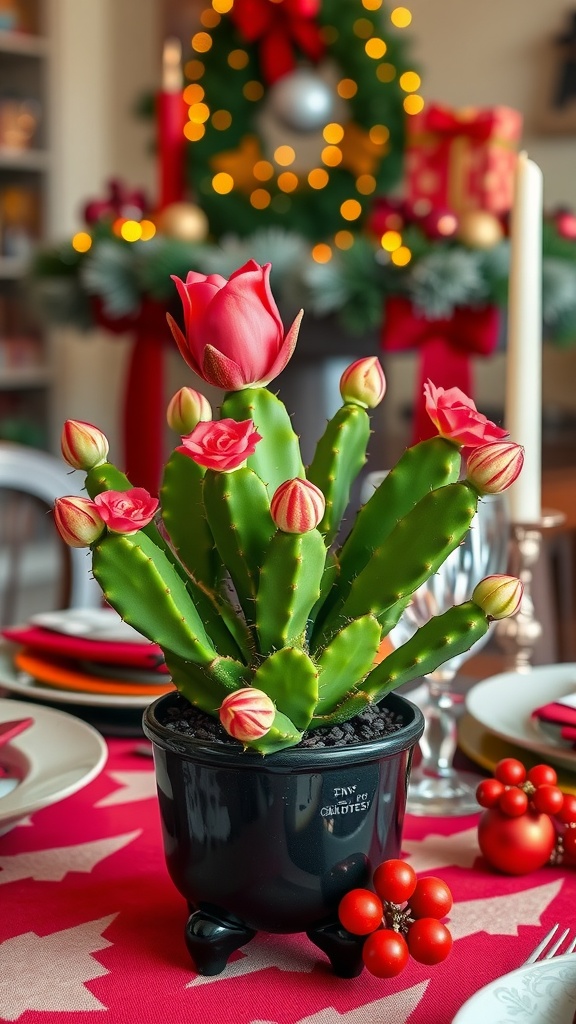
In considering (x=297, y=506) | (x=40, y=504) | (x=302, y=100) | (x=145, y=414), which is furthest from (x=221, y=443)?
(x=302, y=100)

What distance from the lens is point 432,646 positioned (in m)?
0.46

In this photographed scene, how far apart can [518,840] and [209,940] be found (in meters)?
0.19

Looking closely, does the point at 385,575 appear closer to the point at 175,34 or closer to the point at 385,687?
the point at 385,687

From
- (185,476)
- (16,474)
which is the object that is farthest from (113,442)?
(185,476)

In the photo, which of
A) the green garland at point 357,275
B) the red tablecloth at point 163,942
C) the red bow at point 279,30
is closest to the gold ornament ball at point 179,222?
the green garland at point 357,275

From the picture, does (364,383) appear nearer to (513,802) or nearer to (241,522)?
(241,522)

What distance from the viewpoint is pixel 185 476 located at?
1.60 ft

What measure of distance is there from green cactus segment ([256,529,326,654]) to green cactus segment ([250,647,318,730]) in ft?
0.05

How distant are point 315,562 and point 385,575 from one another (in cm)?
4

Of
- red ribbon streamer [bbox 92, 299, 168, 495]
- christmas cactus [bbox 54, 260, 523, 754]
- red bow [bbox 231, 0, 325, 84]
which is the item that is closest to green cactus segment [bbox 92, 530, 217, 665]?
christmas cactus [bbox 54, 260, 523, 754]

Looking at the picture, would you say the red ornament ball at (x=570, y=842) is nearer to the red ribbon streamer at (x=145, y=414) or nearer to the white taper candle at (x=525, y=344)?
the white taper candle at (x=525, y=344)

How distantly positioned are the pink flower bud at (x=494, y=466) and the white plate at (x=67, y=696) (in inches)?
15.2

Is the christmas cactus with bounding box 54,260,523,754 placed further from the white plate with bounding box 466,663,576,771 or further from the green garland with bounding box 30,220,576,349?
the green garland with bounding box 30,220,576,349

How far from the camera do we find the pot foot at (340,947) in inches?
17.9
